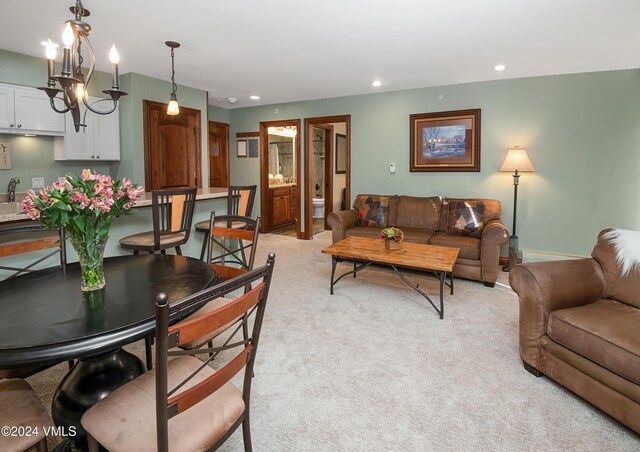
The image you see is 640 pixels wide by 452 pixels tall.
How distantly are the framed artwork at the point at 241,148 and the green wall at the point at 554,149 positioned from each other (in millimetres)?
2966

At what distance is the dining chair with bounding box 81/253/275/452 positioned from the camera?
0.99m

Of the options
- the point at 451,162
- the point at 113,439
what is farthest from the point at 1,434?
the point at 451,162

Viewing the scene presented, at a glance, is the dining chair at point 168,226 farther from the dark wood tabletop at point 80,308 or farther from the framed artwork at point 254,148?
→ the framed artwork at point 254,148

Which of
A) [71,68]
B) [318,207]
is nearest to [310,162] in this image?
[318,207]

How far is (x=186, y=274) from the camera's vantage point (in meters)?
1.78

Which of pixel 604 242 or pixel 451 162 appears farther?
pixel 451 162

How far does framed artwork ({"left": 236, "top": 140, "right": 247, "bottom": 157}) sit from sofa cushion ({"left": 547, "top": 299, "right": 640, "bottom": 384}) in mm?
6042

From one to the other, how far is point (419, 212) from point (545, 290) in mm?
2896

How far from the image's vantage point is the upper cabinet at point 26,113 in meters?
3.66

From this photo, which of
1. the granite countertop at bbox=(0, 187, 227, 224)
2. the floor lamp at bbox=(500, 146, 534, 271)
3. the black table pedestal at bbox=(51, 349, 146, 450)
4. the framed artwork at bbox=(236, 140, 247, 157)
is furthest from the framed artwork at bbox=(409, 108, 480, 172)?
the black table pedestal at bbox=(51, 349, 146, 450)

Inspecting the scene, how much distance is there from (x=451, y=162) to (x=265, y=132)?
3.43 meters

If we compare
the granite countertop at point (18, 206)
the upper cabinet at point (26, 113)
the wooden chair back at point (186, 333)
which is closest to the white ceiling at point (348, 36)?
the upper cabinet at point (26, 113)

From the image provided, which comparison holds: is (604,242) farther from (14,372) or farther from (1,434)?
(14,372)

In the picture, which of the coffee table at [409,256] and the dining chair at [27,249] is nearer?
the dining chair at [27,249]
